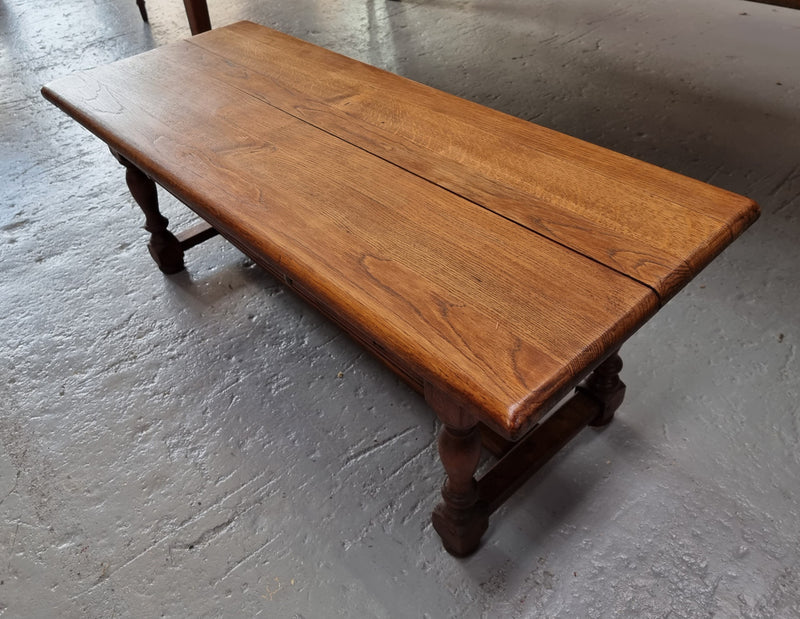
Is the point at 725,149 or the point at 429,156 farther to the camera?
the point at 725,149

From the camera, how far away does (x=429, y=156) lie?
1365 millimetres

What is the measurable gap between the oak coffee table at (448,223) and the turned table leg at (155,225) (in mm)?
263

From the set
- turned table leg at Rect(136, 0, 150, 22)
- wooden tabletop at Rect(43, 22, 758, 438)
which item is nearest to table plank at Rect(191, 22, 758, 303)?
wooden tabletop at Rect(43, 22, 758, 438)

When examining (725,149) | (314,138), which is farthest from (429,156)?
(725,149)

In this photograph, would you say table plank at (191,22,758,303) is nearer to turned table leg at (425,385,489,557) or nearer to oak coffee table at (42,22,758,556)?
oak coffee table at (42,22,758,556)

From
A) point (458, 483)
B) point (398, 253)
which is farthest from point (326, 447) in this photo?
point (398, 253)

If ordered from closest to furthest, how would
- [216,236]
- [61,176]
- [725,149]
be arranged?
1. [216,236]
2. [725,149]
3. [61,176]

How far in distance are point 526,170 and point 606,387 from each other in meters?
0.54

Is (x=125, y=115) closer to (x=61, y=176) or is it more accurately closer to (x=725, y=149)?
(x=61, y=176)

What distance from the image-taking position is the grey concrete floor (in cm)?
132

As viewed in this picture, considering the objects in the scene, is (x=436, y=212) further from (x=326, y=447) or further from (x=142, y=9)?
(x=142, y=9)

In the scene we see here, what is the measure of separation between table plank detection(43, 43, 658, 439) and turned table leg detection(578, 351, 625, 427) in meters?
0.49

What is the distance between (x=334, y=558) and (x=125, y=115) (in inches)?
44.9

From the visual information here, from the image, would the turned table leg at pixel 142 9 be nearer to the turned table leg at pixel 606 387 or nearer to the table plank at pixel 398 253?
the table plank at pixel 398 253
